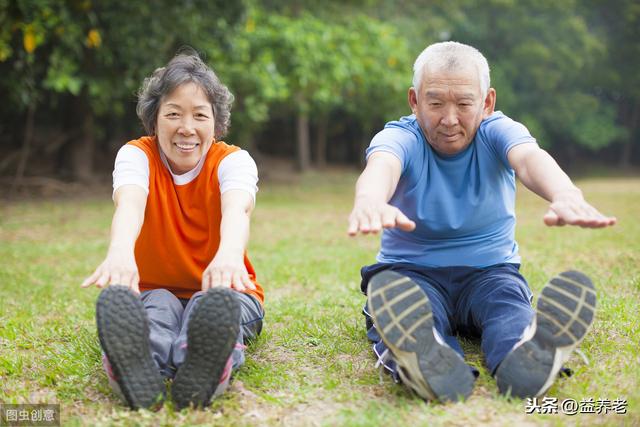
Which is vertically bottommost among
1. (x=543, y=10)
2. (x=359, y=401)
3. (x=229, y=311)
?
(x=359, y=401)

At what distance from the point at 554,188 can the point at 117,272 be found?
5.63 feet

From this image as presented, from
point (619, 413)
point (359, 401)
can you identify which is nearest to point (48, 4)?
point (359, 401)

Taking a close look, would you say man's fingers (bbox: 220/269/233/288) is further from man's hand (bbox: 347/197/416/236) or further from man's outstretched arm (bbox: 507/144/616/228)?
man's outstretched arm (bbox: 507/144/616/228)

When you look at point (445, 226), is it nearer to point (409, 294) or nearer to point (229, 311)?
point (409, 294)

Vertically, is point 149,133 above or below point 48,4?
below

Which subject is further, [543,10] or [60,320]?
[543,10]

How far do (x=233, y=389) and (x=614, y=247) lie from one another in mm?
5066

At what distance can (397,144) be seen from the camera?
9.51 feet

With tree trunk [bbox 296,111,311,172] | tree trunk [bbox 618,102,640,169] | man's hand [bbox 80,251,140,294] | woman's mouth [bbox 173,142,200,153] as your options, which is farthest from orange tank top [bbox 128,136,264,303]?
tree trunk [bbox 618,102,640,169]

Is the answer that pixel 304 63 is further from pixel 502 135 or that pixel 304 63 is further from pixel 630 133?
pixel 630 133

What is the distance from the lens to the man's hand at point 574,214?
7.66 feet

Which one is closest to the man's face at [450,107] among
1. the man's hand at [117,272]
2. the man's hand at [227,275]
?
the man's hand at [227,275]

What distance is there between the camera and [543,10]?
2883 cm

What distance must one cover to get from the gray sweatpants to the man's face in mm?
1130
